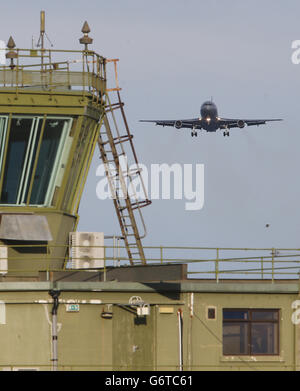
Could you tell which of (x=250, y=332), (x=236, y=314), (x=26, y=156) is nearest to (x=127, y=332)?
(x=236, y=314)

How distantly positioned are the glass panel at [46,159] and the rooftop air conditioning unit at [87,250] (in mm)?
1889

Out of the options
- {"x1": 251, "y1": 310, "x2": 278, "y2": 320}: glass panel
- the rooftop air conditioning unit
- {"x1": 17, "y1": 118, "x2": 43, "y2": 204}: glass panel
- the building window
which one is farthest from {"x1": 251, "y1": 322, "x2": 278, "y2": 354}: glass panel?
{"x1": 17, "y1": 118, "x2": 43, "y2": 204}: glass panel

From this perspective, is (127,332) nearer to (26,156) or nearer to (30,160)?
(30,160)

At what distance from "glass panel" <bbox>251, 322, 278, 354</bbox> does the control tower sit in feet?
24.0

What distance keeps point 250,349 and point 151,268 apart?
4267 millimetres

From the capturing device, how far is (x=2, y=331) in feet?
113

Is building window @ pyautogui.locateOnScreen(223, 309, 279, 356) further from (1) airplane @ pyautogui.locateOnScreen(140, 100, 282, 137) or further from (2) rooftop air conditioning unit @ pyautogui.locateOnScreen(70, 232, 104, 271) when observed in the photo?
(1) airplane @ pyautogui.locateOnScreen(140, 100, 282, 137)

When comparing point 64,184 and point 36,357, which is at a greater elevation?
point 64,184

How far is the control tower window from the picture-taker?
3862 cm

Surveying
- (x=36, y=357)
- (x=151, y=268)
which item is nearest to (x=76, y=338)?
(x=36, y=357)

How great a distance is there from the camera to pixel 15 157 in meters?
38.7
